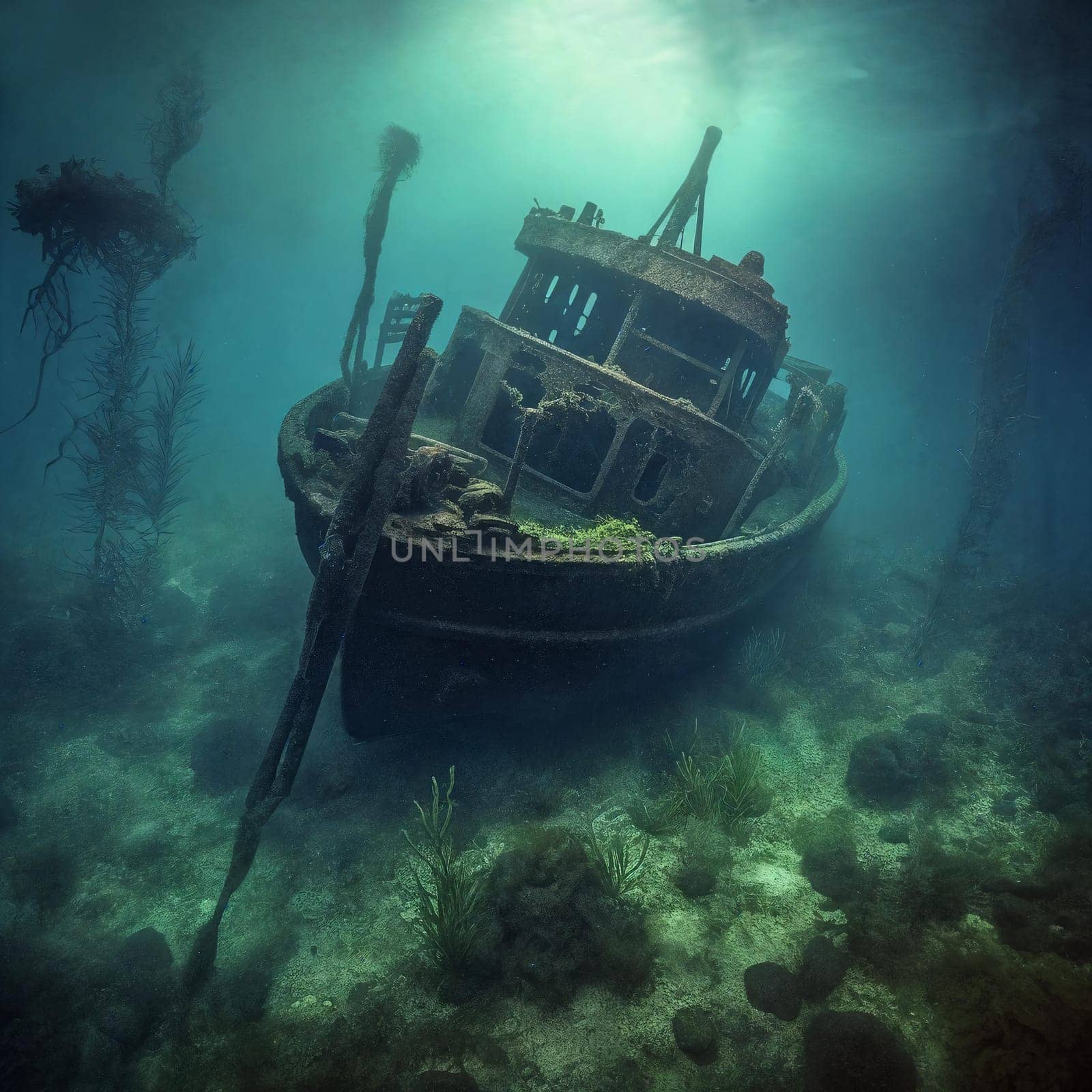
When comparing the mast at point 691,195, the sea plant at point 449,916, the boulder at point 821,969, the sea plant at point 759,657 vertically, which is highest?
the mast at point 691,195

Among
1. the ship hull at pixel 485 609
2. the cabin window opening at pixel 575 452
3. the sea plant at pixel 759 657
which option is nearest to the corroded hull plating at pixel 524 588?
the ship hull at pixel 485 609

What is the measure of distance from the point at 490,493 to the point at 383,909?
3945 mm

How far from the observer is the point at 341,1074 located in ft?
10.9

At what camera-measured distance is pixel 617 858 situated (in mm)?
4906

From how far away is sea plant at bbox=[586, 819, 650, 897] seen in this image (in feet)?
14.5

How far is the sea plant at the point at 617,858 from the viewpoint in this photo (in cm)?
443

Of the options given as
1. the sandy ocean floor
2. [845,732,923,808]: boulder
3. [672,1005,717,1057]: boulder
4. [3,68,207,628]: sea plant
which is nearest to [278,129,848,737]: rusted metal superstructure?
the sandy ocean floor

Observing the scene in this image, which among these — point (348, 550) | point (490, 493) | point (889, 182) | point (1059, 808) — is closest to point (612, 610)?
point (490, 493)

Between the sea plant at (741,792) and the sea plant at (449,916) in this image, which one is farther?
the sea plant at (741,792)

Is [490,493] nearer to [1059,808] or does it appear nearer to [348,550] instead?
[348,550]

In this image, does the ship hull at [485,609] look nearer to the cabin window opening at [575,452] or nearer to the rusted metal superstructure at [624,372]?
the rusted metal superstructure at [624,372]

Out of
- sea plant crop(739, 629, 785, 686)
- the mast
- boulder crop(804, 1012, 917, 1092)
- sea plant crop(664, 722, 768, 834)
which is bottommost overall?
boulder crop(804, 1012, 917, 1092)

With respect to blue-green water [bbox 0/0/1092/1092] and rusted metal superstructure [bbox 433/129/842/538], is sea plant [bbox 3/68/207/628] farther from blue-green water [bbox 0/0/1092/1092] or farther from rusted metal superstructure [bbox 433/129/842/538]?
rusted metal superstructure [bbox 433/129/842/538]

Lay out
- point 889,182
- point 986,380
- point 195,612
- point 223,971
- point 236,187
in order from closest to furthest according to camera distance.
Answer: point 223,971
point 195,612
point 986,380
point 889,182
point 236,187
